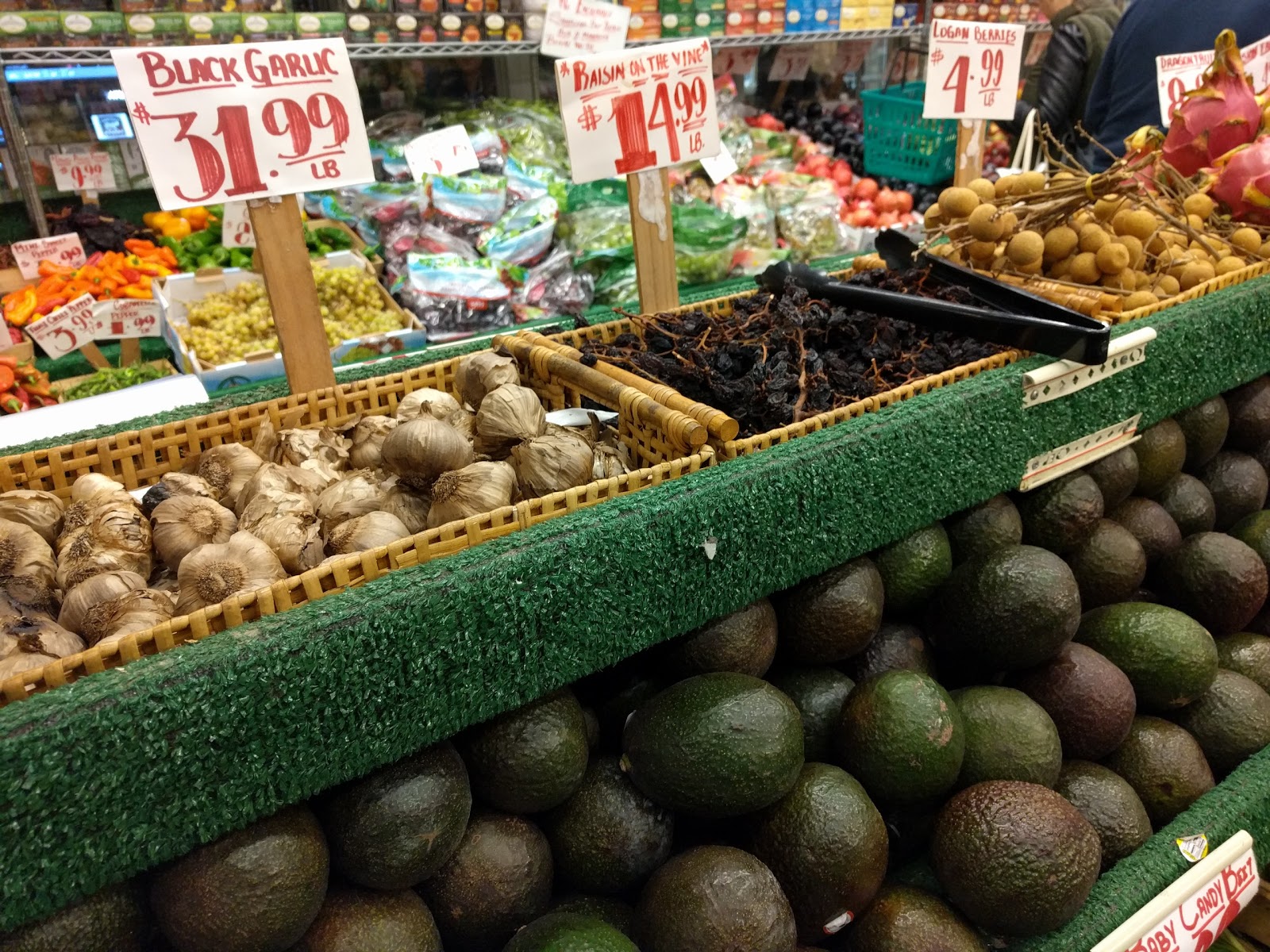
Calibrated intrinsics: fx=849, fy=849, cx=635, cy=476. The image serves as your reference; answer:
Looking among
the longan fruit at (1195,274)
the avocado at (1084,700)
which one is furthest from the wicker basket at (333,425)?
the longan fruit at (1195,274)

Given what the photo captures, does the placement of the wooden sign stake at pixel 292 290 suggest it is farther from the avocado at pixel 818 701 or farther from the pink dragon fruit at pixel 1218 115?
the pink dragon fruit at pixel 1218 115

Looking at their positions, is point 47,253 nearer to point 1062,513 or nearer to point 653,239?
point 653,239

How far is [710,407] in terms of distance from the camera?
4.37 feet

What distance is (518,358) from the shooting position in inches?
66.8

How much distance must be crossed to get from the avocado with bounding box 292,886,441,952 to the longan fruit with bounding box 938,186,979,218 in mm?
1964

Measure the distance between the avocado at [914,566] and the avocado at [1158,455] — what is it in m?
0.64

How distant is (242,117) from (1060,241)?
6.07ft

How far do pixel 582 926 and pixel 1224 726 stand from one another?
1284 mm

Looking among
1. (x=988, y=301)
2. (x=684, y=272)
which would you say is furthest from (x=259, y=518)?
(x=684, y=272)

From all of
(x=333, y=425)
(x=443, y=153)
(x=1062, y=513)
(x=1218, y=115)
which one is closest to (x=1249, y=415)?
(x=1062, y=513)

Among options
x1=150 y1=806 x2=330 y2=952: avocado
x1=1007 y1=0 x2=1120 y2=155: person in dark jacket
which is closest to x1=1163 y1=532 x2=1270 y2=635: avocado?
x1=150 y1=806 x2=330 y2=952: avocado

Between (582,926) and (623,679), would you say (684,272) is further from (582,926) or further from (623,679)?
(582,926)

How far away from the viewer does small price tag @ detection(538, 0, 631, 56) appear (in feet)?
10.6

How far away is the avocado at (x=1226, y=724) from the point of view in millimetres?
1579
